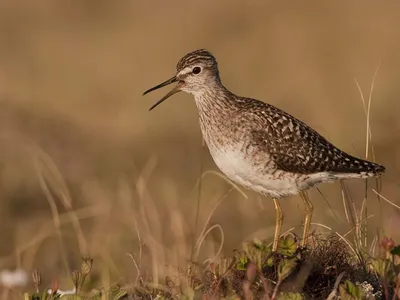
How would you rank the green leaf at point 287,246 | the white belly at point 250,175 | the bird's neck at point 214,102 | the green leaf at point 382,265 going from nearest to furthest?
1. the green leaf at point 382,265
2. the green leaf at point 287,246
3. the white belly at point 250,175
4. the bird's neck at point 214,102

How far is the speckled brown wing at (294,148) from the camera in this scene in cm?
989

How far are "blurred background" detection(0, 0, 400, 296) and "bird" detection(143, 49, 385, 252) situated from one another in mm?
298

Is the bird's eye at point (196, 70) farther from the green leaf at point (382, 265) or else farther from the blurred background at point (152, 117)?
the green leaf at point (382, 265)

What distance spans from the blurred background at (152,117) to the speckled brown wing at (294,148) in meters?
0.38

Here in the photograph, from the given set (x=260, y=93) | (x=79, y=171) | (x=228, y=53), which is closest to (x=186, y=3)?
(x=228, y=53)

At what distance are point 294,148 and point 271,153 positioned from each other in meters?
0.25

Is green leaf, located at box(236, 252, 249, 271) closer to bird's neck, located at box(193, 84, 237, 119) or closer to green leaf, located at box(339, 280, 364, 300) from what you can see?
green leaf, located at box(339, 280, 364, 300)

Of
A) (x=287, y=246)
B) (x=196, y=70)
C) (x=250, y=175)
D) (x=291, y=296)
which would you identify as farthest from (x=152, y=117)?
(x=291, y=296)

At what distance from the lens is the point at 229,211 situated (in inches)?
609

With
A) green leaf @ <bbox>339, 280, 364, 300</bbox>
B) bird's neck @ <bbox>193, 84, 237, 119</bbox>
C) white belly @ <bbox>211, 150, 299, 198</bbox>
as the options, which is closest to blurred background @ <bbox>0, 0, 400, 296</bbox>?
white belly @ <bbox>211, 150, 299, 198</bbox>

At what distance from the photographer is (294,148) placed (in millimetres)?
10008

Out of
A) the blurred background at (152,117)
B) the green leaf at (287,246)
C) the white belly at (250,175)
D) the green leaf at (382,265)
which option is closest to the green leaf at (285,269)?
the green leaf at (382,265)

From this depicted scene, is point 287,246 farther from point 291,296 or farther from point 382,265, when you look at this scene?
point 382,265

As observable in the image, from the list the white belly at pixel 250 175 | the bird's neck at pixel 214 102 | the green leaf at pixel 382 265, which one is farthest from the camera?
the bird's neck at pixel 214 102
